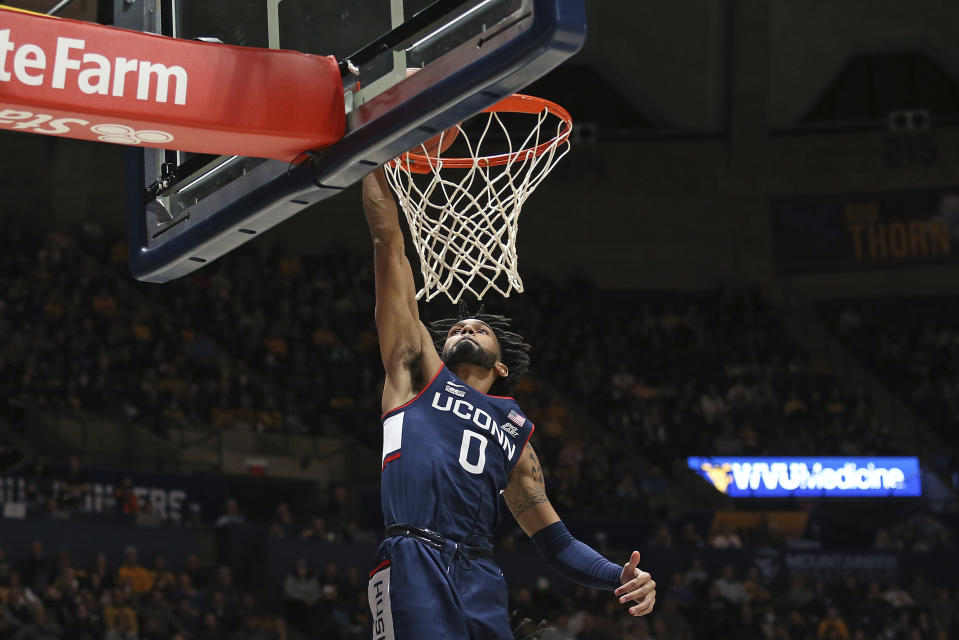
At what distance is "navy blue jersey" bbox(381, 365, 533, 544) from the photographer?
4633 millimetres

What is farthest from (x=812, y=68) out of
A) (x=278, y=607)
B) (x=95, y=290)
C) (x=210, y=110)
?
(x=210, y=110)

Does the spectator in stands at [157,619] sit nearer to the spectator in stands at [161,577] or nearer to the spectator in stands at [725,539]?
the spectator in stands at [161,577]

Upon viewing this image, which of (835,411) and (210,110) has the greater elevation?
(835,411)

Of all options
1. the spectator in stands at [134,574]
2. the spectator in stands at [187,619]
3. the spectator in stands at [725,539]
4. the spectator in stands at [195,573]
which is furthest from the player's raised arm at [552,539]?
the spectator in stands at [725,539]

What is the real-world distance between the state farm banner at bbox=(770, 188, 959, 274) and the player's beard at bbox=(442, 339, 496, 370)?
21502 mm

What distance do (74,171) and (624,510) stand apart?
1209 centimetres

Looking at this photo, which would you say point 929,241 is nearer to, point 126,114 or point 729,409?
point 729,409

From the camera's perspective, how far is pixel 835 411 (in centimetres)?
2212

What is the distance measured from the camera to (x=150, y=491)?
15.2 m

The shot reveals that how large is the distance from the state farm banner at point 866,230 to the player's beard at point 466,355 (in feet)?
70.5

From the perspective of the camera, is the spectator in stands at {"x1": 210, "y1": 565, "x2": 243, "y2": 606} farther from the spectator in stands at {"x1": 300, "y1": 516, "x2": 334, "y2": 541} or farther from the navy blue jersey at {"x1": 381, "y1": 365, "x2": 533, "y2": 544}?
the navy blue jersey at {"x1": 381, "y1": 365, "x2": 533, "y2": 544}

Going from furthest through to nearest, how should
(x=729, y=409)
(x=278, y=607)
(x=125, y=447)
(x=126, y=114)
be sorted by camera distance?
1. (x=729, y=409)
2. (x=125, y=447)
3. (x=278, y=607)
4. (x=126, y=114)

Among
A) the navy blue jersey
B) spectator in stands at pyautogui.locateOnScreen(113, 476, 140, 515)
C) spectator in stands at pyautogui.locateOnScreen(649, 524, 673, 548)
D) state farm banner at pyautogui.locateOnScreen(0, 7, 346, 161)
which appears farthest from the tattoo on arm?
spectator in stands at pyautogui.locateOnScreen(649, 524, 673, 548)

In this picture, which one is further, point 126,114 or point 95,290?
point 95,290
